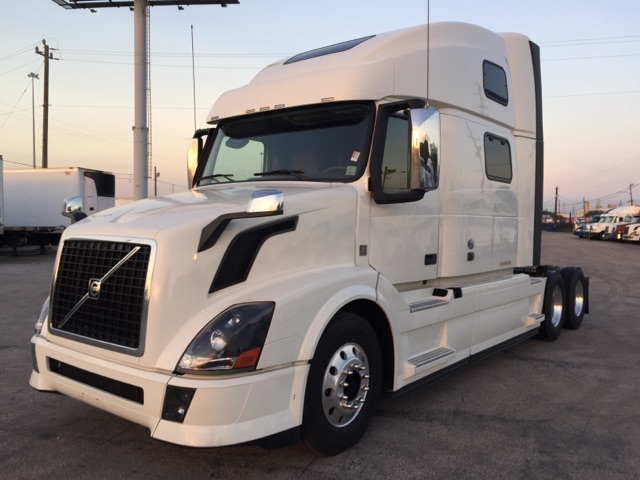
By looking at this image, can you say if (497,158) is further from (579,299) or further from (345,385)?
(579,299)

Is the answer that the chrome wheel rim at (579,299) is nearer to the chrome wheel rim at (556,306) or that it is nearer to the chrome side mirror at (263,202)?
the chrome wheel rim at (556,306)

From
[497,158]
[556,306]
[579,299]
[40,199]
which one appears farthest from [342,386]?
[40,199]

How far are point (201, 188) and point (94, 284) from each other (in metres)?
1.41

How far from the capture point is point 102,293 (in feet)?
10.6

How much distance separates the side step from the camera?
397 cm

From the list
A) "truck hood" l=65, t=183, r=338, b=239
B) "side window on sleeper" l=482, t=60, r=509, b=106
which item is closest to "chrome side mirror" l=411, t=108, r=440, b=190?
"truck hood" l=65, t=183, r=338, b=239

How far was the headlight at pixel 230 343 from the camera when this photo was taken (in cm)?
A: 284

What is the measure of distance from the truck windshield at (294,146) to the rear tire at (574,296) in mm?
4947

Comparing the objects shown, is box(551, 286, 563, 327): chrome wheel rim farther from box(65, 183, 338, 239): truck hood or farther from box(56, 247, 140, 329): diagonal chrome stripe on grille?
box(56, 247, 140, 329): diagonal chrome stripe on grille

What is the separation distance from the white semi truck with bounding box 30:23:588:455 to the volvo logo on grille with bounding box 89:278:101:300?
2 cm

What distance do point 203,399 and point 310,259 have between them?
1133 mm

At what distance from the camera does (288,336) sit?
304 centimetres

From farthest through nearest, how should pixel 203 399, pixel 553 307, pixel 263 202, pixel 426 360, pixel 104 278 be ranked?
pixel 553 307 → pixel 426 360 → pixel 104 278 → pixel 263 202 → pixel 203 399

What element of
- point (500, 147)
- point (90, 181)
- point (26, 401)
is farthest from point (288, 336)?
point (90, 181)
